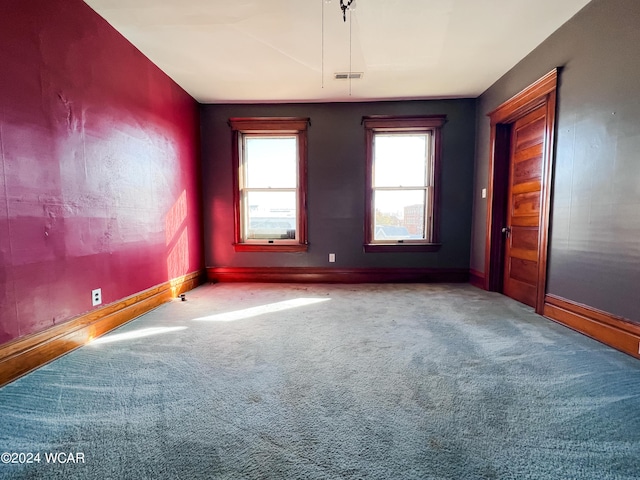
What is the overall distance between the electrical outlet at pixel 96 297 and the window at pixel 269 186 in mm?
A: 1956

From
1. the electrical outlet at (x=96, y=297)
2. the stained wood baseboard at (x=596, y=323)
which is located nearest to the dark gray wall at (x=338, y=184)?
the stained wood baseboard at (x=596, y=323)

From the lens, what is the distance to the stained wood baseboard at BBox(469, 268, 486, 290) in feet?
11.7

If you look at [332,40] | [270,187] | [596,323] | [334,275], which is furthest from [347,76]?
[596,323]

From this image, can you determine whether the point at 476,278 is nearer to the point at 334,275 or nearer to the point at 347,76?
the point at 334,275

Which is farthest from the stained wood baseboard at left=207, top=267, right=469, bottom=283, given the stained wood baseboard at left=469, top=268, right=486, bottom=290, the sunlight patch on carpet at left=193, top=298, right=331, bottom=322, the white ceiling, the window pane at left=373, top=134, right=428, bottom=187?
the white ceiling

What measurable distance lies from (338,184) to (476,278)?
2.31 m

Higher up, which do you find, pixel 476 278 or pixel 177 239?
pixel 177 239

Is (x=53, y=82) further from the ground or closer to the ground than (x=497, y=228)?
further from the ground

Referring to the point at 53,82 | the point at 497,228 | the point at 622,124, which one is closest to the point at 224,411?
the point at 53,82

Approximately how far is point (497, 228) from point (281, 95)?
3.28 m

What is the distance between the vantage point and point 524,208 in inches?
117

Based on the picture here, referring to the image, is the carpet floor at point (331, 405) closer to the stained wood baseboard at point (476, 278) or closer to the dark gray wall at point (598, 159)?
the dark gray wall at point (598, 159)

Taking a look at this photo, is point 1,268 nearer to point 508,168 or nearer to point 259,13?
point 259,13

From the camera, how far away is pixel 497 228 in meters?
3.35
